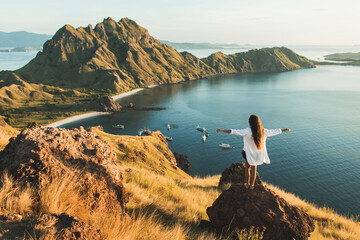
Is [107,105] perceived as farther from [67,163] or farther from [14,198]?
[14,198]

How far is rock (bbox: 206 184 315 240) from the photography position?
766cm

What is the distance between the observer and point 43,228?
4113 mm

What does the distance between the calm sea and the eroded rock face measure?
188 feet

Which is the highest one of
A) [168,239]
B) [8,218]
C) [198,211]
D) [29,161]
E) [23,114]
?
[29,161]

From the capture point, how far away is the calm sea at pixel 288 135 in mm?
58531

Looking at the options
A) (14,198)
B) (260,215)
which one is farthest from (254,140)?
(14,198)

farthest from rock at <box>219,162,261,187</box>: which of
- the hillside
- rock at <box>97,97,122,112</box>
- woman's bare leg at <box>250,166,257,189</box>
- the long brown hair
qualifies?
rock at <box>97,97,122,112</box>

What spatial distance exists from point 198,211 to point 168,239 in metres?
4.16

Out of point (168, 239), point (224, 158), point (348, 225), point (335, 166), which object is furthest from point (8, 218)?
point (335, 166)

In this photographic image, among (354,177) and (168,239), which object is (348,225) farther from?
(354,177)

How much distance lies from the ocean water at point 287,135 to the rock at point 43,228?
5762 centimetres

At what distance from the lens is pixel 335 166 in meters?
65.6

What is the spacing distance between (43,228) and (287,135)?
98.7m

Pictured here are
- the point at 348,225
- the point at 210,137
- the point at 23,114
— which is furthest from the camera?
the point at 23,114
